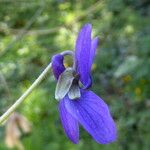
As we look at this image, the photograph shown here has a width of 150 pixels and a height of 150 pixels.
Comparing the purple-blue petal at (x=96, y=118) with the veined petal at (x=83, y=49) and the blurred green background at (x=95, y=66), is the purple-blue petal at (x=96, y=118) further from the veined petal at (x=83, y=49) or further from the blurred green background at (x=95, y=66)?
the blurred green background at (x=95, y=66)

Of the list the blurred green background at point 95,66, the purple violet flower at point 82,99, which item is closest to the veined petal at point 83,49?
the purple violet flower at point 82,99

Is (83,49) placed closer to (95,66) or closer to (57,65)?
(57,65)

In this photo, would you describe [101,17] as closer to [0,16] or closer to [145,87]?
[145,87]

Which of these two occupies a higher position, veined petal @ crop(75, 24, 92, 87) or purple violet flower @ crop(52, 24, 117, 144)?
veined petal @ crop(75, 24, 92, 87)

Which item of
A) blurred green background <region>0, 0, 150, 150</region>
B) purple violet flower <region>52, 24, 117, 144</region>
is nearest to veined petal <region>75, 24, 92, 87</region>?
purple violet flower <region>52, 24, 117, 144</region>

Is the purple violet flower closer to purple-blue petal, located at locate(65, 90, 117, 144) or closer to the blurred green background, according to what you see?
purple-blue petal, located at locate(65, 90, 117, 144)
